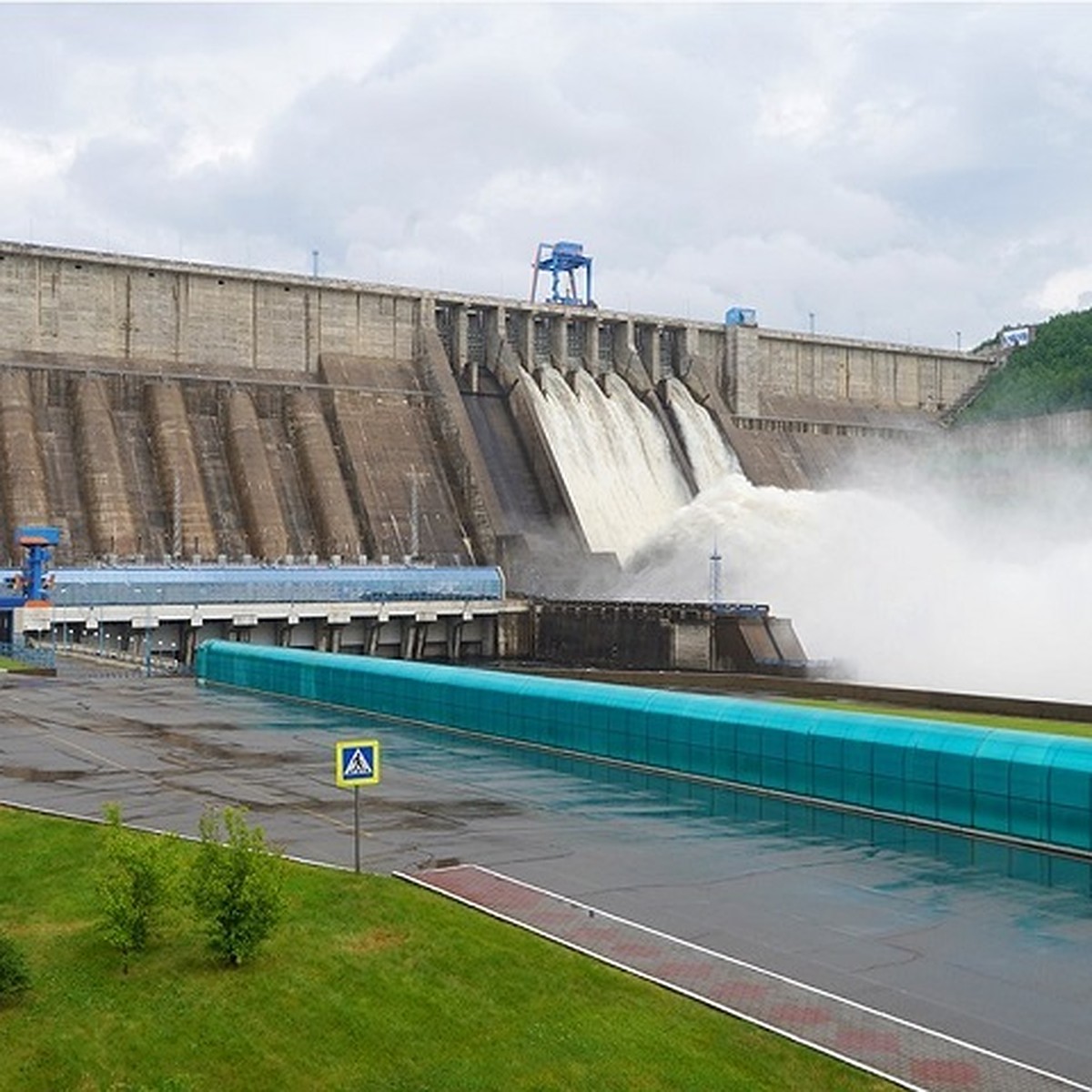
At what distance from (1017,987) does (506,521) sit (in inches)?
2483

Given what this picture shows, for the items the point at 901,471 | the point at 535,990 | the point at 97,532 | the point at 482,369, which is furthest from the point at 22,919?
the point at 901,471

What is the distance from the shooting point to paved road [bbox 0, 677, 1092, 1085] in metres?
14.3

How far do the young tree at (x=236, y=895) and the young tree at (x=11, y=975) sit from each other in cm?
173

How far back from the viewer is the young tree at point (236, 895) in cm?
1370

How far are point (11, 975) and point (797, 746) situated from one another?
15.5 meters

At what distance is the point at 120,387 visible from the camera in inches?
2849

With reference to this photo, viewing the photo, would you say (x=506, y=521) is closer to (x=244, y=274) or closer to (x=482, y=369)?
(x=482, y=369)

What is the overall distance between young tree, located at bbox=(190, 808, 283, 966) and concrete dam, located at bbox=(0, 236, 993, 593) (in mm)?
52394

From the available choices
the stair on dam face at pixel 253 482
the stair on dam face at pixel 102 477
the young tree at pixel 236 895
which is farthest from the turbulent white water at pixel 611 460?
the young tree at pixel 236 895

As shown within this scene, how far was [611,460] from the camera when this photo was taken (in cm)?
8438

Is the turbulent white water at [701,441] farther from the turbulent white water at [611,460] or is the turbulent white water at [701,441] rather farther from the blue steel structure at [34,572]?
the blue steel structure at [34,572]


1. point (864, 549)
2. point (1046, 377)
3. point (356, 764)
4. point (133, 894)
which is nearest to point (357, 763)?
point (356, 764)

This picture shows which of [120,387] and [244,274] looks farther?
[244,274]

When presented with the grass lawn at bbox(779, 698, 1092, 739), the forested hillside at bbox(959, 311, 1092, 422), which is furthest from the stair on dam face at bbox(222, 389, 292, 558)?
the forested hillside at bbox(959, 311, 1092, 422)
